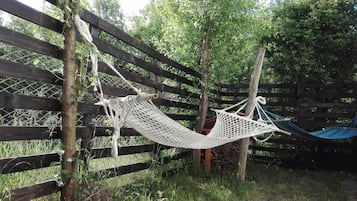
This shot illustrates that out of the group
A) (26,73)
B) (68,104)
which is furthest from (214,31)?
(26,73)

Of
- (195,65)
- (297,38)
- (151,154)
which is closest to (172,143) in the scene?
(151,154)

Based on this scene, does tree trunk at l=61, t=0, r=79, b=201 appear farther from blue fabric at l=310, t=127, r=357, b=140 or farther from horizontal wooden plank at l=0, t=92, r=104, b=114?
blue fabric at l=310, t=127, r=357, b=140

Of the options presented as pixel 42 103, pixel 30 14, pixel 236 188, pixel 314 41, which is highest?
pixel 314 41

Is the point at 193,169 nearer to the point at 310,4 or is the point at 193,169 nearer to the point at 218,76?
the point at 218,76

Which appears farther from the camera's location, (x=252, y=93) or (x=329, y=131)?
(x=329, y=131)

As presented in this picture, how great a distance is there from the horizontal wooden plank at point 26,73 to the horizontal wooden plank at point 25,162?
1.33 ft

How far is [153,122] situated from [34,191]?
2.53ft

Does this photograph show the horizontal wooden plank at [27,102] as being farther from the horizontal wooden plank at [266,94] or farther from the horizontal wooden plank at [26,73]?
the horizontal wooden plank at [266,94]

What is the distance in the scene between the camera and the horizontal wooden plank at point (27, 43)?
4.46ft

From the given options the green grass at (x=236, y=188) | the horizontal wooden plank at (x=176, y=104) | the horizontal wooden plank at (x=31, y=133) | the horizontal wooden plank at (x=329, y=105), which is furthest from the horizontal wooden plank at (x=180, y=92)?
the horizontal wooden plank at (x=329, y=105)

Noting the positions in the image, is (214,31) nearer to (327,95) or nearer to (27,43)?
(327,95)

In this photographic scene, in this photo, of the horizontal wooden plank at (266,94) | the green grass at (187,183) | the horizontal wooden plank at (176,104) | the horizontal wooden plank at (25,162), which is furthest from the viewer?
the horizontal wooden plank at (266,94)

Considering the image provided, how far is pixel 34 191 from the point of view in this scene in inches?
60.4

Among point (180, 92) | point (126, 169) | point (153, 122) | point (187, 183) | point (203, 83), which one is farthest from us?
point (203, 83)
